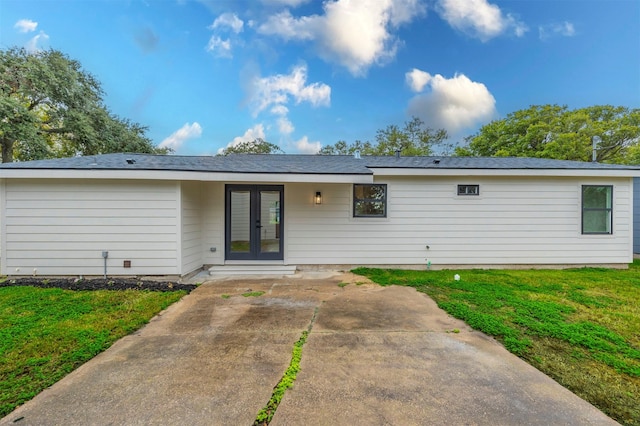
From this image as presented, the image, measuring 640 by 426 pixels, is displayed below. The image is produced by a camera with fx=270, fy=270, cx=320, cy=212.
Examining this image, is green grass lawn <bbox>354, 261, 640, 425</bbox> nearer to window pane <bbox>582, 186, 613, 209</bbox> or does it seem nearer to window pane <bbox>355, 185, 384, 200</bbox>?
window pane <bbox>582, 186, 613, 209</bbox>

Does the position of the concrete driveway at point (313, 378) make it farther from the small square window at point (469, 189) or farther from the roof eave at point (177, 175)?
the small square window at point (469, 189)

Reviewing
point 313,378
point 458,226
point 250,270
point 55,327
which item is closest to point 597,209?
point 458,226

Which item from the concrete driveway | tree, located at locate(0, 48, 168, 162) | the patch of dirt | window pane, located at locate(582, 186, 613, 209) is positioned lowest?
the concrete driveway

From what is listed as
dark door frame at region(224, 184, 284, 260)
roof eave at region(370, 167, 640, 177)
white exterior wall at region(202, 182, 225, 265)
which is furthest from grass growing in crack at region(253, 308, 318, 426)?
roof eave at region(370, 167, 640, 177)

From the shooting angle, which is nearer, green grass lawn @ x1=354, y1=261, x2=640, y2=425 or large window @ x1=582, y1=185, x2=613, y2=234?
green grass lawn @ x1=354, y1=261, x2=640, y2=425

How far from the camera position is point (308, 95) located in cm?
1580

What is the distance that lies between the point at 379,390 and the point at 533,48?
18438 millimetres

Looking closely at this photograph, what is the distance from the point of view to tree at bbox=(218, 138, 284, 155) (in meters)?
25.5

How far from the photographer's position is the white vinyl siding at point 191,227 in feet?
19.5

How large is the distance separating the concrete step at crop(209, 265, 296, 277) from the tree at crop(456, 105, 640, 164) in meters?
19.2

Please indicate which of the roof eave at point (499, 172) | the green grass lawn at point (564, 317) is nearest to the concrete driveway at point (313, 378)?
the green grass lawn at point (564, 317)

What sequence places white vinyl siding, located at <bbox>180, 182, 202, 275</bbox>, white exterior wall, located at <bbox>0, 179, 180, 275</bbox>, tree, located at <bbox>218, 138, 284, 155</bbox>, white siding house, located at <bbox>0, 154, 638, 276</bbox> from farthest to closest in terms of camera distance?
tree, located at <bbox>218, 138, 284, 155</bbox>, white siding house, located at <bbox>0, 154, 638, 276</bbox>, white vinyl siding, located at <bbox>180, 182, 202, 275</bbox>, white exterior wall, located at <bbox>0, 179, 180, 275</bbox>

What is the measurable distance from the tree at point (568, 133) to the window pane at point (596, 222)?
1366 cm

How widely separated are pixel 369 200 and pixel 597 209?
6.00 m
